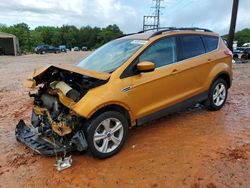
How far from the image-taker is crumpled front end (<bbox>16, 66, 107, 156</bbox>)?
13.9 ft

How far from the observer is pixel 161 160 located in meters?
4.31

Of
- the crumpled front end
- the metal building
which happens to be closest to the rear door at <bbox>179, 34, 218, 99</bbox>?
the crumpled front end

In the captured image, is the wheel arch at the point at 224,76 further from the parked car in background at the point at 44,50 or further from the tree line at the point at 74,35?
the tree line at the point at 74,35

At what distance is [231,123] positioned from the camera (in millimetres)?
5805

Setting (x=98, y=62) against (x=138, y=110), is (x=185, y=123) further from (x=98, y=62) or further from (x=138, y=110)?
(x=98, y=62)

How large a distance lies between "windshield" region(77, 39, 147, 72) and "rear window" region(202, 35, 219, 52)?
1.83 meters

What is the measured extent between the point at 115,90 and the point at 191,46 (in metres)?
2.26

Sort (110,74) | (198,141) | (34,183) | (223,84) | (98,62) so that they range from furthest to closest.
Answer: (223,84)
(98,62)
(198,141)
(110,74)
(34,183)

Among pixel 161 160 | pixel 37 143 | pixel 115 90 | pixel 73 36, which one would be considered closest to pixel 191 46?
pixel 115 90

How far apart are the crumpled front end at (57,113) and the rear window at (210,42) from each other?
9.66 feet

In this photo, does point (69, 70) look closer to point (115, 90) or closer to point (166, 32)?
point (115, 90)

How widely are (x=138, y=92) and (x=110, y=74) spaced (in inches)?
22.2

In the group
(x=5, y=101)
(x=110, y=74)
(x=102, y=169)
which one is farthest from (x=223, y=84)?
(x=5, y=101)

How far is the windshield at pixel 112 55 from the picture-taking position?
4859mm
